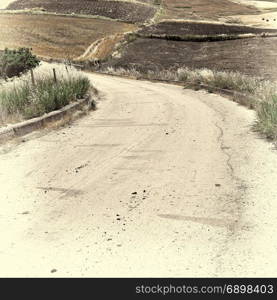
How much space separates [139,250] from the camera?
18.4 feet

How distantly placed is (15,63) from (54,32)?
31.1 m

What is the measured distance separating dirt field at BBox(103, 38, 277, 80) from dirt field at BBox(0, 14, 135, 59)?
257 inches

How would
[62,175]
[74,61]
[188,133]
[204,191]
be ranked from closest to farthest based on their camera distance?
[204,191] → [62,175] → [188,133] → [74,61]

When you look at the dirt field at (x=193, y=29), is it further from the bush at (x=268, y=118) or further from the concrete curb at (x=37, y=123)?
the bush at (x=268, y=118)

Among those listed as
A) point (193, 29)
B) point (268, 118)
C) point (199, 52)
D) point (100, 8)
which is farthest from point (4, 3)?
point (268, 118)

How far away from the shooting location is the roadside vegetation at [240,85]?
39.1 ft

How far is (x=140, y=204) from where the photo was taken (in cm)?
707

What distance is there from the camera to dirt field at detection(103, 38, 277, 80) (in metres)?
30.6

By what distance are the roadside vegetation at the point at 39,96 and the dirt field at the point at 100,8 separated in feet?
165

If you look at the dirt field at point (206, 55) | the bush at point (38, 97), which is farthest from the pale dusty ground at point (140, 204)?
the dirt field at point (206, 55)

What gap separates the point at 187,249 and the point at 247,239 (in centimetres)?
71
